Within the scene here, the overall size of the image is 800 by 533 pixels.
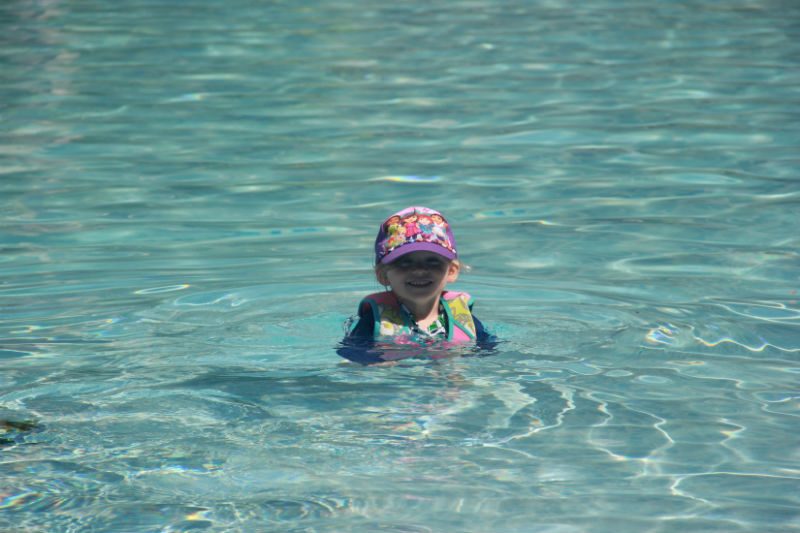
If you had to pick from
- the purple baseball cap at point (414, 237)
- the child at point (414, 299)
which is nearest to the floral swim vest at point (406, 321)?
the child at point (414, 299)

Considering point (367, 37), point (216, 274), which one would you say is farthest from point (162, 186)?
point (367, 37)

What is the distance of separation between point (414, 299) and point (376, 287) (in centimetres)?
118

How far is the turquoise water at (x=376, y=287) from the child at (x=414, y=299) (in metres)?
0.19

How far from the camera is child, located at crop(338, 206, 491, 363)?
5.53 m

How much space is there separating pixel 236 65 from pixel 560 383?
10155 mm

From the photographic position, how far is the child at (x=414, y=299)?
553 centimetres

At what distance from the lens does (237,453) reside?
436cm

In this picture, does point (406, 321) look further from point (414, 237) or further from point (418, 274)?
point (414, 237)

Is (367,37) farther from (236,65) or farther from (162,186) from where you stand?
(162,186)

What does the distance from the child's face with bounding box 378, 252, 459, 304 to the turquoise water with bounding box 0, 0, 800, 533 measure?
375mm

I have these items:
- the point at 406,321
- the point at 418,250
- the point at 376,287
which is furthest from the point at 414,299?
the point at 376,287

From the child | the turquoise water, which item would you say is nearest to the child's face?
the child

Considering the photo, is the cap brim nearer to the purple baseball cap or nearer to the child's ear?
the purple baseball cap

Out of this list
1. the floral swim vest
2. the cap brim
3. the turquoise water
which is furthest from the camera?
the floral swim vest
